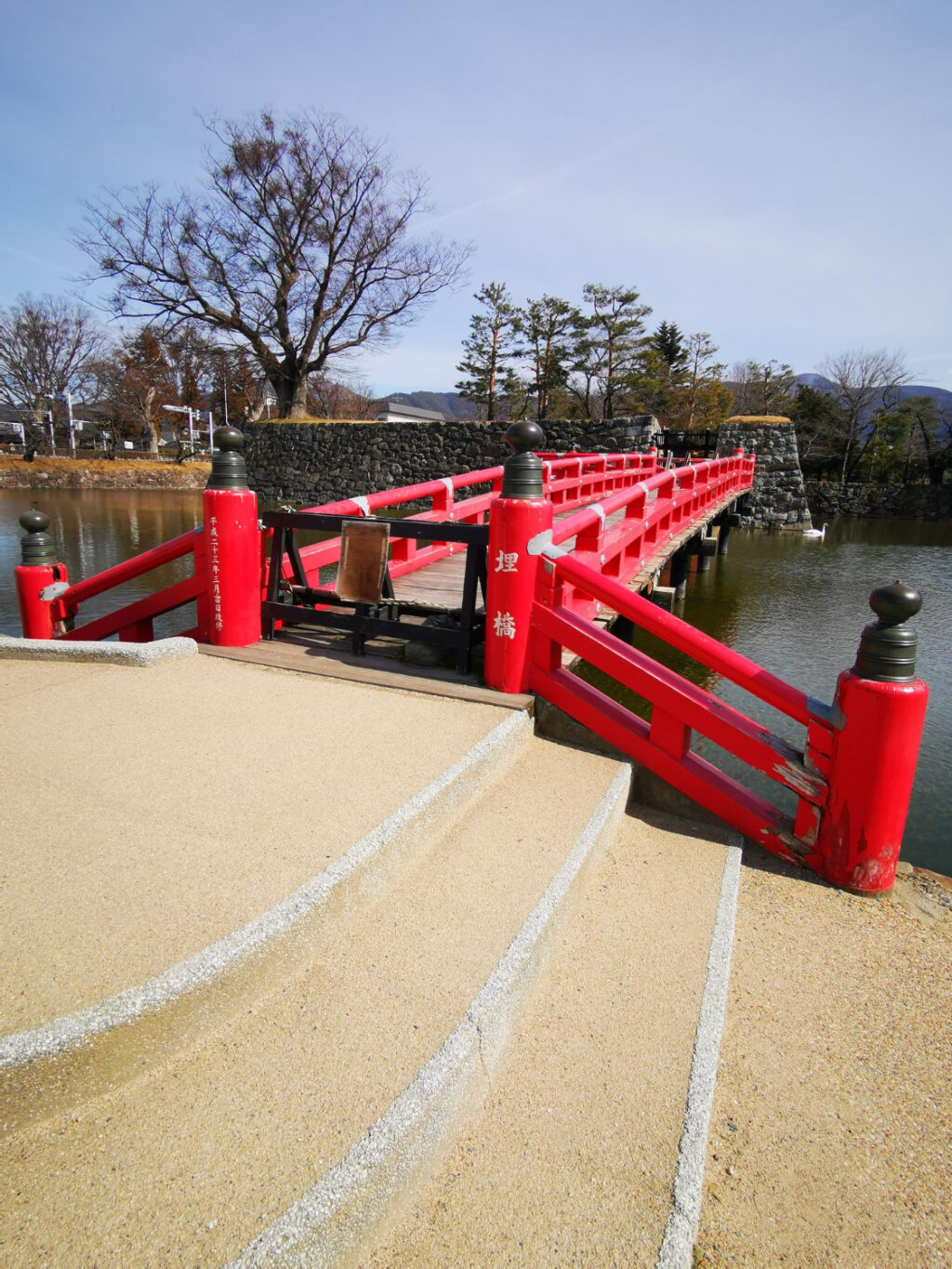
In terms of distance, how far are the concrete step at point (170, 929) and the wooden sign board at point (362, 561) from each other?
67.4 inches

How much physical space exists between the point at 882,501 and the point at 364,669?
3211 centimetres

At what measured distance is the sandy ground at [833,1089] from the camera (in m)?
1.58

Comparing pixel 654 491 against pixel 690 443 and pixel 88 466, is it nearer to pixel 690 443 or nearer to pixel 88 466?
pixel 690 443

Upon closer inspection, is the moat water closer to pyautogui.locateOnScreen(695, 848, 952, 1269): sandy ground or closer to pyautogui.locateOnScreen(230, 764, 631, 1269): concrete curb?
pyautogui.locateOnScreen(695, 848, 952, 1269): sandy ground

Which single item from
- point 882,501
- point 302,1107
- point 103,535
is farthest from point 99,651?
point 882,501

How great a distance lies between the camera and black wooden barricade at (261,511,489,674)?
12.8ft

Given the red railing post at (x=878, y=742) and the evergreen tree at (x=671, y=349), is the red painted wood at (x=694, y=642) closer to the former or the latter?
the red railing post at (x=878, y=742)

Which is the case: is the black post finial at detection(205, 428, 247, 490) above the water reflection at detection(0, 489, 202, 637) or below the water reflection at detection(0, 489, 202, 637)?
above

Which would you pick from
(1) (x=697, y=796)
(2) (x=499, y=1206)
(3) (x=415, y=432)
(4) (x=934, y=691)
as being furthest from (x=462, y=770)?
(3) (x=415, y=432)

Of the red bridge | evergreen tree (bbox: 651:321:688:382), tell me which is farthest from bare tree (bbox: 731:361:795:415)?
the red bridge

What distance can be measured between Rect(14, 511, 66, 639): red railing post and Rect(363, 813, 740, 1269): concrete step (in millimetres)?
4627

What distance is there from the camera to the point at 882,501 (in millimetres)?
29906

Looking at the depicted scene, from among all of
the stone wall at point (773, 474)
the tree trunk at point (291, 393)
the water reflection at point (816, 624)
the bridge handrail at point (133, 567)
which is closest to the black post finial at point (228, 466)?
the bridge handrail at point (133, 567)

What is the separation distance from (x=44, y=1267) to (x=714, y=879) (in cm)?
234
